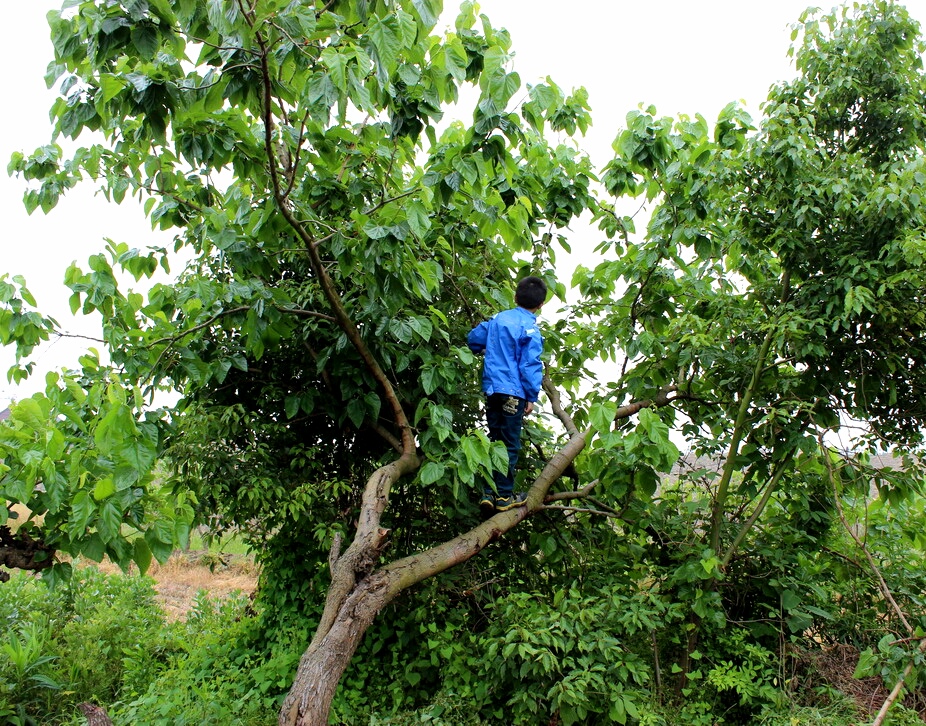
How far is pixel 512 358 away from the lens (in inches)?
164

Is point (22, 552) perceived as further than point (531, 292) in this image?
No

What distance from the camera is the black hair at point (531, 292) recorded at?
4.41 m

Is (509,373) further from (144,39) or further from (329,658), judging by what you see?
(144,39)

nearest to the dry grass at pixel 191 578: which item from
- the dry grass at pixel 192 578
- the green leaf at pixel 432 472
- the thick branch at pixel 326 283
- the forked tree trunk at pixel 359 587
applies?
the dry grass at pixel 192 578

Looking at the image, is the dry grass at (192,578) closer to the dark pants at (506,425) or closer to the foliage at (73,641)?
the foliage at (73,641)

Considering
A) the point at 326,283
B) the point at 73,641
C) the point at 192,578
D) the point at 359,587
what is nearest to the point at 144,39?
the point at 326,283

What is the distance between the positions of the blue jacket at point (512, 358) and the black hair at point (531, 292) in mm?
234

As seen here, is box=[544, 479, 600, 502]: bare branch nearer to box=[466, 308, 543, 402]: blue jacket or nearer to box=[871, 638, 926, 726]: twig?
box=[466, 308, 543, 402]: blue jacket

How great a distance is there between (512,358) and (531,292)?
48 centimetres

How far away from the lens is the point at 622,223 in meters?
5.00

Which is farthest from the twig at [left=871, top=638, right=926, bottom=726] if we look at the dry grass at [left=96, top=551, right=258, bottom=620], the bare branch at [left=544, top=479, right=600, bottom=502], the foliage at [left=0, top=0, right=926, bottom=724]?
the dry grass at [left=96, top=551, right=258, bottom=620]

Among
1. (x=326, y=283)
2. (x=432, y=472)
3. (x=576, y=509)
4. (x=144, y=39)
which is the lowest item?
(x=576, y=509)

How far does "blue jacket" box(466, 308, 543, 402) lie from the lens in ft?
13.7

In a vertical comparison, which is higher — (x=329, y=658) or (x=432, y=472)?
(x=432, y=472)
